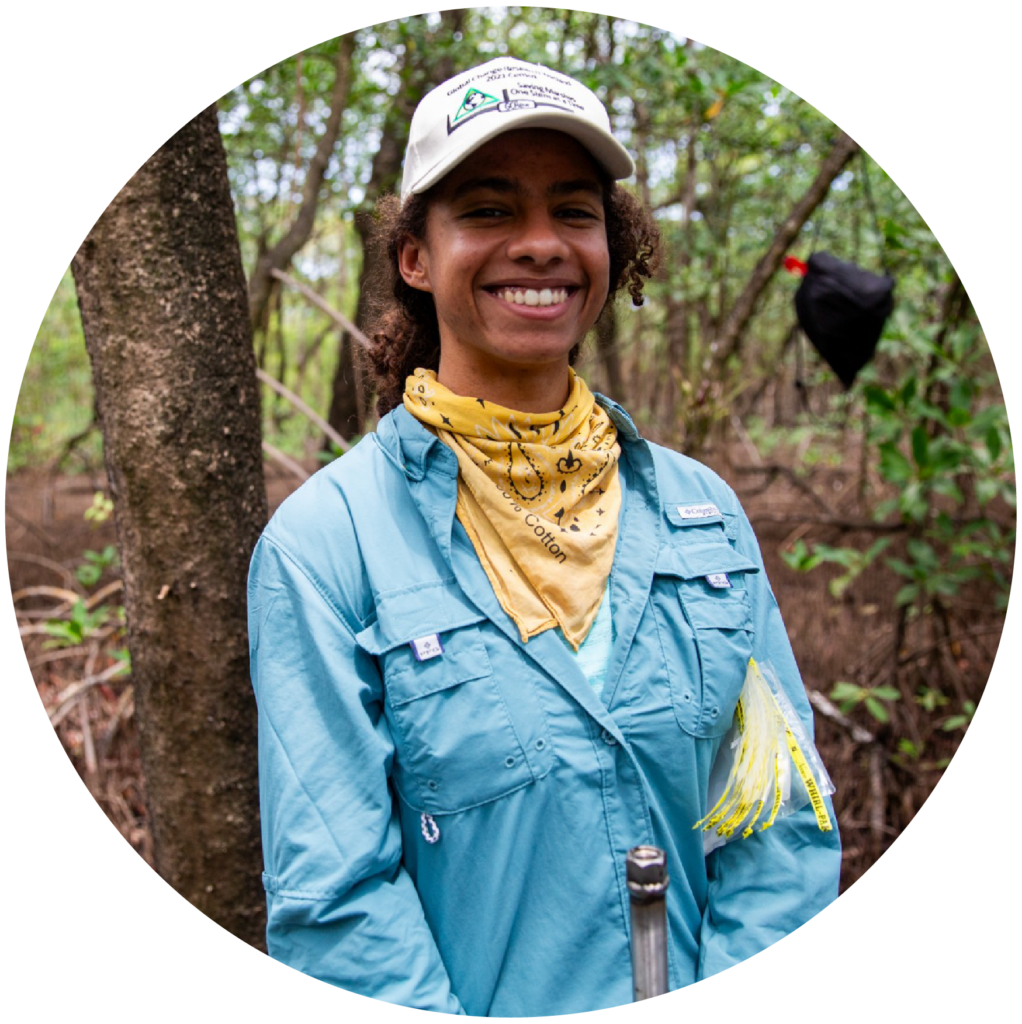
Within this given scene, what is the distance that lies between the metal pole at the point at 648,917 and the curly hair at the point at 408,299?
3.67 feet

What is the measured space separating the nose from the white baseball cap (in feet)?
0.51

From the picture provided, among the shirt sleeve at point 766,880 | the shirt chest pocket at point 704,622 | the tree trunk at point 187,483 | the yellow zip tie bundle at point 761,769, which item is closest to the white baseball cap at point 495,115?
the tree trunk at point 187,483

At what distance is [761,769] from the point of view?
5.07 ft

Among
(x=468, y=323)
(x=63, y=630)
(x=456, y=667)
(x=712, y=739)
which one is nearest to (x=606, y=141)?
(x=468, y=323)

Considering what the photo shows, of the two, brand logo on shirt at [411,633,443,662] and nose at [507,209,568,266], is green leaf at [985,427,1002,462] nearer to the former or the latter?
nose at [507,209,568,266]

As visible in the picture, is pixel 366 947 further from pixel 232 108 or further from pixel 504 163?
pixel 232 108

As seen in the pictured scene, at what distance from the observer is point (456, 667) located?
136cm

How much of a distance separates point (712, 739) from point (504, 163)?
1.12 metres

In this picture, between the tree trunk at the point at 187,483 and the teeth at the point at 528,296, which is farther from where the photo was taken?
the tree trunk at the point at 187,483

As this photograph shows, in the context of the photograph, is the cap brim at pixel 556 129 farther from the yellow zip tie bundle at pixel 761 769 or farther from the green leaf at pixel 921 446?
the green leaf at pixel 921 446

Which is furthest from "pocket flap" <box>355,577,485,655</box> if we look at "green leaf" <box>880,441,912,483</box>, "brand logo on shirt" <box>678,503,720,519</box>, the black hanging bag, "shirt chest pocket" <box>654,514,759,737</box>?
the black hanging bag

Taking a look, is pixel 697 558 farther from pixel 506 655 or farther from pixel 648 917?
pixel 648 917

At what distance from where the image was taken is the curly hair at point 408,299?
1812 millimetres

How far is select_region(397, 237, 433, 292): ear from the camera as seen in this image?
5.46ft
